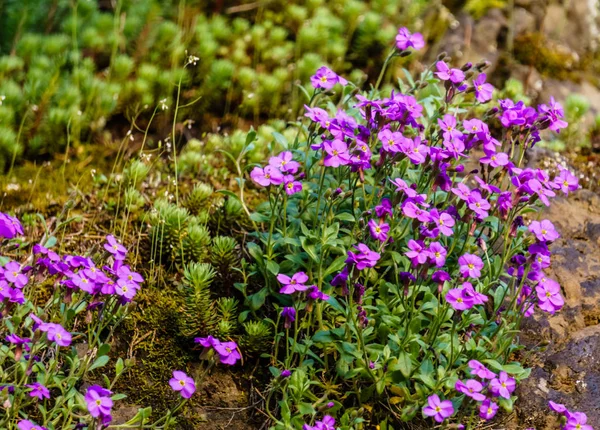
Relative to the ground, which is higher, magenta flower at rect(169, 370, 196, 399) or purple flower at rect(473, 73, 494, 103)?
purple flower at rect(473, 73, 494, 103)

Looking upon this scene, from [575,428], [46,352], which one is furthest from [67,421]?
[575,428]

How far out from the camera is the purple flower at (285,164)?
10.7 feet

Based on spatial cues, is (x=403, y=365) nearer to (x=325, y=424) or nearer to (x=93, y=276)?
(x=325, y=424)

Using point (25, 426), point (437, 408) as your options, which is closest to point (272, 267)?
point (437, 408)

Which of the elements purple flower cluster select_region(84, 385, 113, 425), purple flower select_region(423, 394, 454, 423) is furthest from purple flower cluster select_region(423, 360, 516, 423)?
purple flower cluster select_region(84, 385, 113, 425)

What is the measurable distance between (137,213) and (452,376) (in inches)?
80.9

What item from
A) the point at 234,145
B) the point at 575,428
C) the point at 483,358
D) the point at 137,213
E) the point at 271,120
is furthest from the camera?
the point at 271,120

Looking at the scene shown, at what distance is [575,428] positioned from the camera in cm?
303

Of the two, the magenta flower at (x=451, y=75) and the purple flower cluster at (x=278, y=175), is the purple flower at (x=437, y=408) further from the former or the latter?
the magenta flower at (x=451, y=75)

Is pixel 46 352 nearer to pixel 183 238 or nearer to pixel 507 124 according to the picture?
pixel 183 238

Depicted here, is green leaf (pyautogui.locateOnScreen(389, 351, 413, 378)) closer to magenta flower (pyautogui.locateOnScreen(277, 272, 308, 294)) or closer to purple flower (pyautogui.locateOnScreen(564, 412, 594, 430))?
magenta flower (pyautogui.locateOnScreen(277, 272, 308, 294))

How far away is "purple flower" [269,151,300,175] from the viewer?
3273 mm

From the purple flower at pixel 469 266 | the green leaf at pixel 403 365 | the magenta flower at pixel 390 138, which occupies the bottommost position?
the green leaf at pixel 403 365

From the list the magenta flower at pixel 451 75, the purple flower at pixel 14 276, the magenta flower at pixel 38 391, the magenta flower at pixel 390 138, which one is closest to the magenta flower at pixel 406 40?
the magenta flower at pixel 451 75
